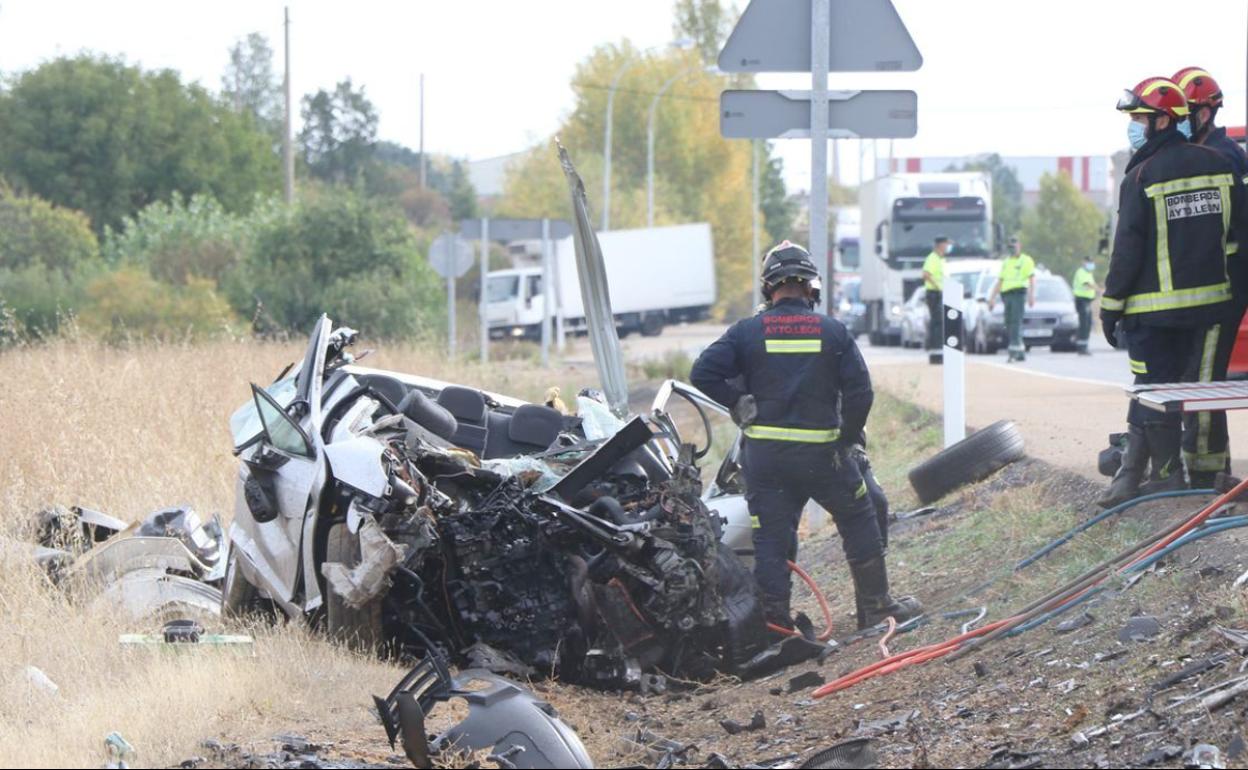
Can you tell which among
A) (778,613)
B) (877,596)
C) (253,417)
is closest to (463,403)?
(253,417)

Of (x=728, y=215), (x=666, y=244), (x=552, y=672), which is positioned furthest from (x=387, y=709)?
(x=728, y=215)

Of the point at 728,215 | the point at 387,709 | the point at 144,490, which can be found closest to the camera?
the point at 387,709

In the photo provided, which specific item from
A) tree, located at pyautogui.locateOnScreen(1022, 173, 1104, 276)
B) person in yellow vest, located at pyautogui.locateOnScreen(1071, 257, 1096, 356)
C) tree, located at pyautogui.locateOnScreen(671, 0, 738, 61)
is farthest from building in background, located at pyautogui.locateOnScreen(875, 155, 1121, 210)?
person in yellow vest, located at pyautogui.locateOnScreen(1071, 257, 1096, 356)

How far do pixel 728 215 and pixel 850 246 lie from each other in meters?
11.6

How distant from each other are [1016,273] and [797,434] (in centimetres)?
1436

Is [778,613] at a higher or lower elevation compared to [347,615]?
lower

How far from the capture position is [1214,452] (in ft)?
24.0

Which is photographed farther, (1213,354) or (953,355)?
(953,355)

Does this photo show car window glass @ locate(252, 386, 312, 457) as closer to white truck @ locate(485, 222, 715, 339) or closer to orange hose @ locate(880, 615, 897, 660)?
orange hose @ locate(880, 615, 897, 660)

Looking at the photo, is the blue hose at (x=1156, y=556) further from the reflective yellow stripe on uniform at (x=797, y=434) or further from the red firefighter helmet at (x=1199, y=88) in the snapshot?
the red firefighter helmet at (x=1199, y=88)

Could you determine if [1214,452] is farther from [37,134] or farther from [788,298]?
[37,134]

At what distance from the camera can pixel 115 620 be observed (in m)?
7.89

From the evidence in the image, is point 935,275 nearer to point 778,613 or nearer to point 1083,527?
point 1083,527

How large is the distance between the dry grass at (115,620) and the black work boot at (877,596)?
7.61 ft
